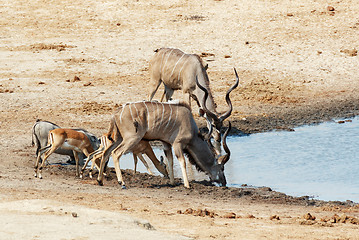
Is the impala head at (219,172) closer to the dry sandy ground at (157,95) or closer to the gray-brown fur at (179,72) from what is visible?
the dry sandy ground at (157,95)

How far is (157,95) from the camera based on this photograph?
1587cm

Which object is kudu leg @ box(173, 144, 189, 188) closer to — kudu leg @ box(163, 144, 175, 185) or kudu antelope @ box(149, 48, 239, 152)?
kudu leg @ box(163, 144, 175, 185)

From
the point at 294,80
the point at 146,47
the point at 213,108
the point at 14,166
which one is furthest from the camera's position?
the point at 146,47

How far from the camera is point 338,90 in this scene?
16578 mm

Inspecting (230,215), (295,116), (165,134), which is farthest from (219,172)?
(295,116)

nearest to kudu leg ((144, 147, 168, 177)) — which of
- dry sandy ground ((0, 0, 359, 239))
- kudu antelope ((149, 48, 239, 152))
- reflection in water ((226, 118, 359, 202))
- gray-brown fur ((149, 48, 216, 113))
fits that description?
dry sandy ground ((0, 0, 359, 239))

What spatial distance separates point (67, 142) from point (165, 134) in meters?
1.36

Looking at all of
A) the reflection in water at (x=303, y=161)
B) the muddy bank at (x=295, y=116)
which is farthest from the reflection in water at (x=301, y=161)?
the muddy bank at (x=295, y=116)

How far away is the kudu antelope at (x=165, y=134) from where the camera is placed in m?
9.05

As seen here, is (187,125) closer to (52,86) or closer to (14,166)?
(14,166)

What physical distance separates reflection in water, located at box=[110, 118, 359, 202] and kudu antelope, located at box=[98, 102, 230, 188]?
0.69 meters

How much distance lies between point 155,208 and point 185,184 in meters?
1.70

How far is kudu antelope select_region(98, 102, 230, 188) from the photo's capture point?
9.05 m

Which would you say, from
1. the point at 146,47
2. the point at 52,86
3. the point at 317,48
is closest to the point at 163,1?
the point at 146,47
